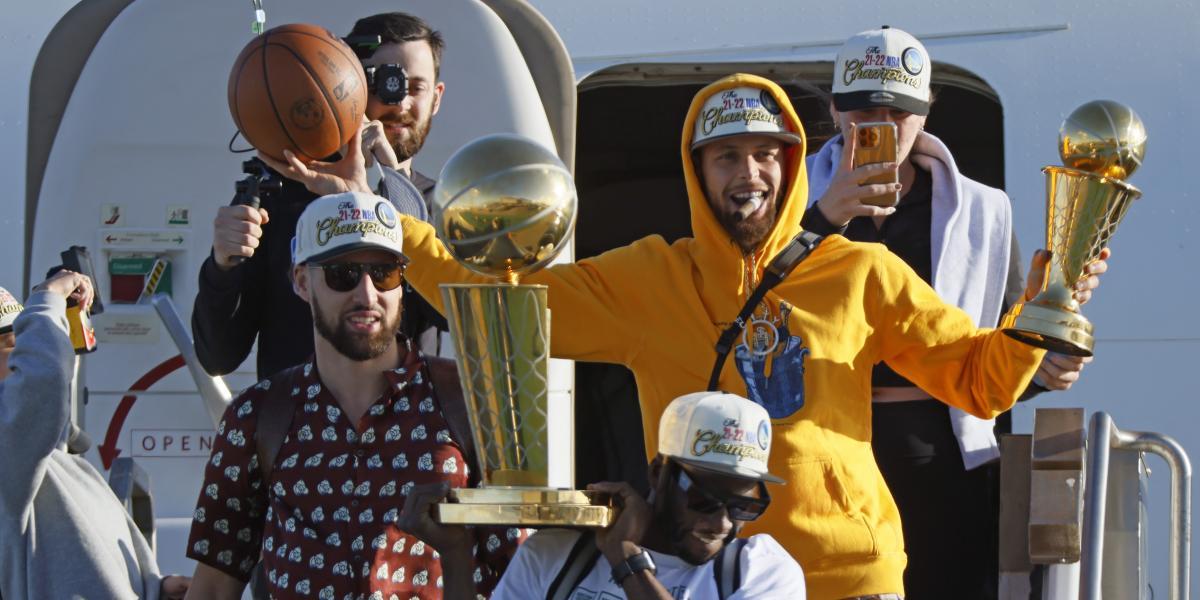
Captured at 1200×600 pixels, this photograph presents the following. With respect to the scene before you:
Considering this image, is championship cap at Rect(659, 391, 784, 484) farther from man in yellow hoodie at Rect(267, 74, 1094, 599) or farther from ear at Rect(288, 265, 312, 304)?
ear at Rect(288, 265, 312, 304)

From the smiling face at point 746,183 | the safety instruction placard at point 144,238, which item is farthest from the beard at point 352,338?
the safety instruction placard at point 144,238

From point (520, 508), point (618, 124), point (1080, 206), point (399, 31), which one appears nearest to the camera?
point (520, 508)

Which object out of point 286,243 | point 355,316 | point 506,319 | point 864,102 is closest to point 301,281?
point 355,316

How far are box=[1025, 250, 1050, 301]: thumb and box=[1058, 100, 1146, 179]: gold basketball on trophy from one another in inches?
8.4

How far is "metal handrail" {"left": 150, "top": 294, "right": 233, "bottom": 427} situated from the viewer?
5922mm

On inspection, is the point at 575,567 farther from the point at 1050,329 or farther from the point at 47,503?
the point at 47,503

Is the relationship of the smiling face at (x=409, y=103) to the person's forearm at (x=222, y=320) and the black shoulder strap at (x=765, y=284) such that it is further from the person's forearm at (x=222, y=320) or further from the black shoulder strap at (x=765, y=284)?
the black shoulder strap at (x=765, y=284)

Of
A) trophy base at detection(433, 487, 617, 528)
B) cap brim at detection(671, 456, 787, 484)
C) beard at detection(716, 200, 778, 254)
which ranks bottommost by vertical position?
trophy base at detection(433, 487, 617, 528)

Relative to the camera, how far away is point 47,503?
4676 millimetres

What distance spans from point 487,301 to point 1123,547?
6.96ft

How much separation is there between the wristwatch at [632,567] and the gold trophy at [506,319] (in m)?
0.09

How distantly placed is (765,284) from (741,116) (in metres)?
0.36

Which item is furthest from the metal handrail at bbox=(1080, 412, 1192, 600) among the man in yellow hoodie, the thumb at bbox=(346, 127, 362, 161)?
the thumb at bbox=(346, 127, 362, 161)

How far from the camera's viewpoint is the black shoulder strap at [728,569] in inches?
149
